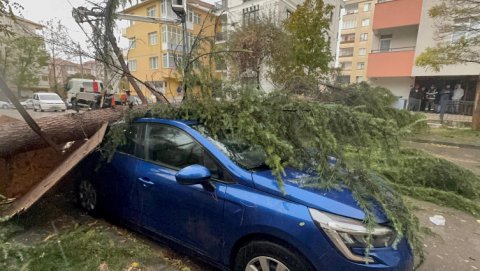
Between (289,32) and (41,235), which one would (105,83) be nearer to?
(41,235)

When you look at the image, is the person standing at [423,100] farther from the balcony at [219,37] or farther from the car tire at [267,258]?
the car tire at [267,258]

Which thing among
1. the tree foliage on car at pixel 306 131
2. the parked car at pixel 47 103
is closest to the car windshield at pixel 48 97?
the parked car at pixel 47 103

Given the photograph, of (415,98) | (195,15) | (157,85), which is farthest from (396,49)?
(157,85)

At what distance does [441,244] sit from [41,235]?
4.69m

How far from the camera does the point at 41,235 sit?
3273 mm

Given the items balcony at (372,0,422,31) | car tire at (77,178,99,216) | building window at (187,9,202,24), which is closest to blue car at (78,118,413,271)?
car tire at (77,178,99,216)

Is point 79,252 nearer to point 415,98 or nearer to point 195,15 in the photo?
point 195,15

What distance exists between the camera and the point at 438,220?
3.81 meters

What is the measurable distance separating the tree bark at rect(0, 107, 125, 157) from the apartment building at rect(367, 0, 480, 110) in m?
18.9

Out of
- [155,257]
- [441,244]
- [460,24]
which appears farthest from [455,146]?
[155,257]

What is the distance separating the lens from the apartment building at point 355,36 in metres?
45.3

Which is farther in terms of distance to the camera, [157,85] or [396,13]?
[396,13]

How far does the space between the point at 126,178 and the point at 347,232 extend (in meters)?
2.32

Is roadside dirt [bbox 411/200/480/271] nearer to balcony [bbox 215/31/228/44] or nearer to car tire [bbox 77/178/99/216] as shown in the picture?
car tire [bbox 77/178/99/216]
